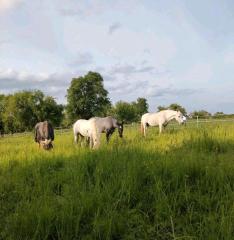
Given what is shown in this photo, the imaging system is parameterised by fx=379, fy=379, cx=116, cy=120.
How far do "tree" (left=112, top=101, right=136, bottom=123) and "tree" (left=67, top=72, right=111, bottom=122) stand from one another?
2007cm

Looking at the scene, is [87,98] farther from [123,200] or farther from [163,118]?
[123,200]

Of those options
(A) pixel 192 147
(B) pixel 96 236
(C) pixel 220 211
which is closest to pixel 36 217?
(B) pixel 96 236

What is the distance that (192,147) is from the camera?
1104cm

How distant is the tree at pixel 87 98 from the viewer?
83.5 m

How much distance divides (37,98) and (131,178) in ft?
260

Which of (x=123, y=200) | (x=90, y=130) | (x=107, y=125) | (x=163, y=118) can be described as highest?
(x=163, y=118)

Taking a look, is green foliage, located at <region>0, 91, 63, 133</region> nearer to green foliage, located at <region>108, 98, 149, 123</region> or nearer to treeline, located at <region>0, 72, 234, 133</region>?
treeline, located at <region>0, 72, 234, 133</region>

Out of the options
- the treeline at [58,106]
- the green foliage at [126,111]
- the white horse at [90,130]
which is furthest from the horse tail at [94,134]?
the green foliage at [126,111]

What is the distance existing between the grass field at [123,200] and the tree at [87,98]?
75.1 metres

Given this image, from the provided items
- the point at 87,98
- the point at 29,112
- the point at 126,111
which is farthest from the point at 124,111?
the point at 29,112

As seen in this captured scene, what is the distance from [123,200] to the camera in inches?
237

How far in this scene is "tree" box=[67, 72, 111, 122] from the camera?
3287 inches

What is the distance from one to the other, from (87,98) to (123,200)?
78987 mm

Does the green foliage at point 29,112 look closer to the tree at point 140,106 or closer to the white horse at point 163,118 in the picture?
the tree at point 140,106
